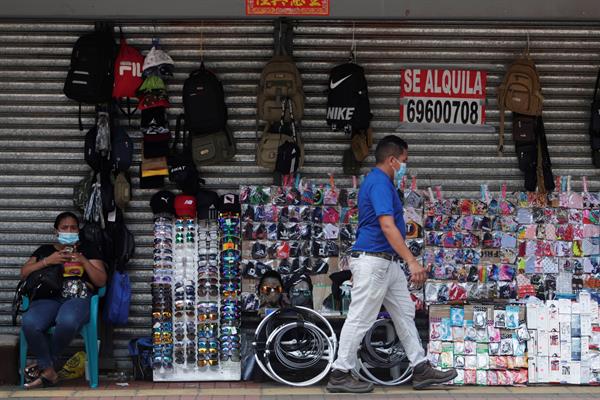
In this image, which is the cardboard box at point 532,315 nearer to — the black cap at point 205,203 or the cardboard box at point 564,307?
the cardboard box at point 564,307

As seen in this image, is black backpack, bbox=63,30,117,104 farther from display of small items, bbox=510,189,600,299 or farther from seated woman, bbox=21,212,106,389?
display of small items, bbox=510,189,600,299

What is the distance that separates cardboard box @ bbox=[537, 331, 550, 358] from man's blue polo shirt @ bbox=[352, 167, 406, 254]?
1676 mm

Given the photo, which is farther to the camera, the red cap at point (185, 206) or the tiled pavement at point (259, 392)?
the red cap at point (185, 206)

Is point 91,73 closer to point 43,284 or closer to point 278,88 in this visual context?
point 278,88

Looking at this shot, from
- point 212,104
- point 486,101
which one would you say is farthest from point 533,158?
point 212,104

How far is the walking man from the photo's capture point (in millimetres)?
7711

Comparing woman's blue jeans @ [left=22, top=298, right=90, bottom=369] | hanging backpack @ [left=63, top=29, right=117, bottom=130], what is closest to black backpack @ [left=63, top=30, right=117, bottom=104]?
hanging backpack @ [left=63, top=29, right=117, bottom=130]

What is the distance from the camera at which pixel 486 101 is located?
9211 millimetres

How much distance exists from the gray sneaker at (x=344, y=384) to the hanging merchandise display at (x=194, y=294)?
1.07 meters

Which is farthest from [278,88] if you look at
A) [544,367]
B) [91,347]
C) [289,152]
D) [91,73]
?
[544,367]

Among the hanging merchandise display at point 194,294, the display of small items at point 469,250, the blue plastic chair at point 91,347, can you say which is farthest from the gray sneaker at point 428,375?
the blue plastic chair at point 91,347

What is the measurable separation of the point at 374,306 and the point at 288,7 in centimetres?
272

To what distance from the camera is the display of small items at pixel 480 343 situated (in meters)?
8.50

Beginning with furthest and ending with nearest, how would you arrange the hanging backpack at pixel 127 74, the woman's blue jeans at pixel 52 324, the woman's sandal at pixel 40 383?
the hanging backpack at pixel 127 74 < the woman's sandal at pixel 40 383 < the woman's blue jeans at pixel 52 324
